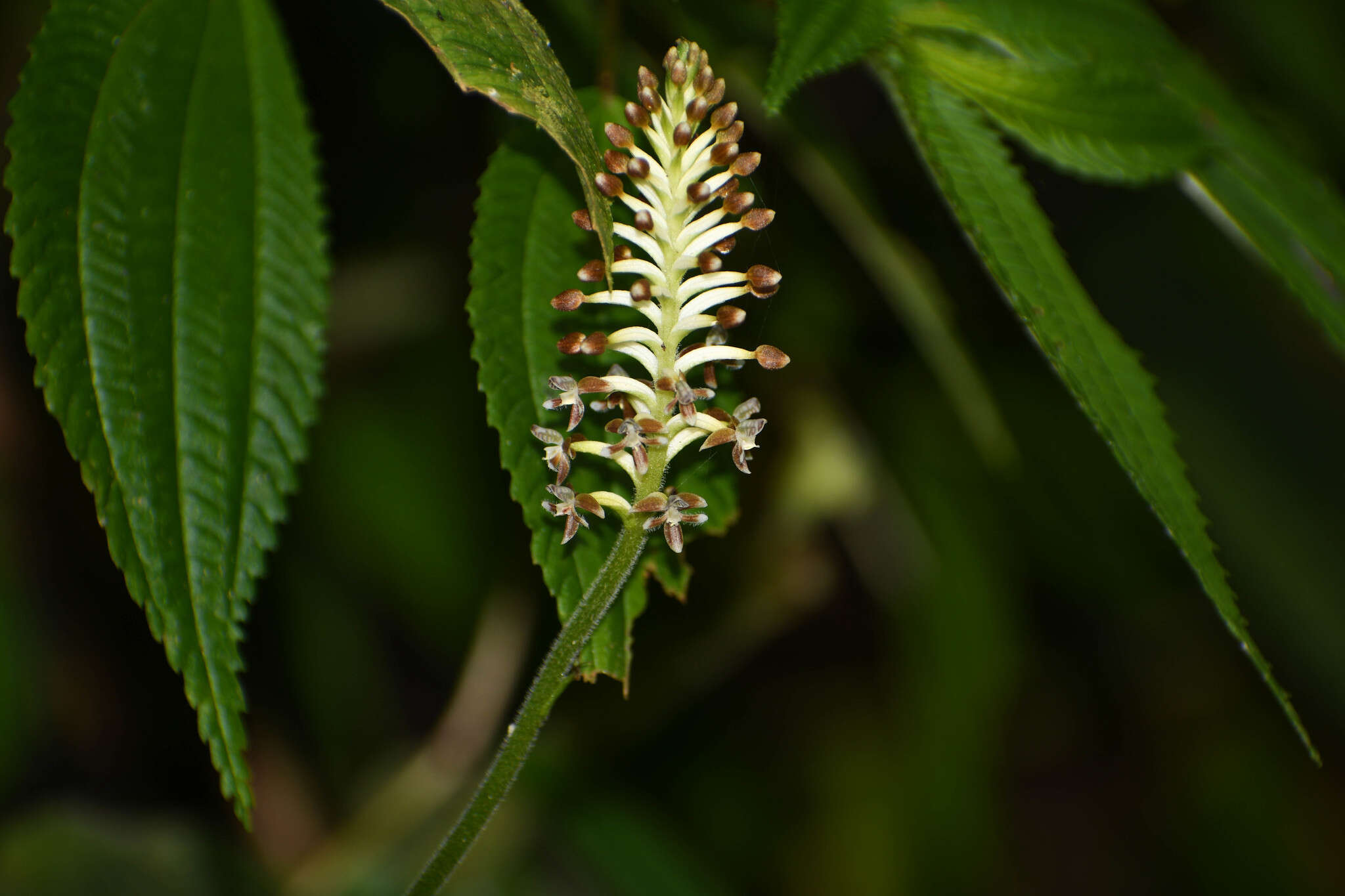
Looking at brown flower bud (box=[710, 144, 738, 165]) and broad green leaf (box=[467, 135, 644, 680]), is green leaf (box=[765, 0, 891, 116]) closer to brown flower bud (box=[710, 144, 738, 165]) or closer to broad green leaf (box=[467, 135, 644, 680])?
brown flower bud (box=[710, 144, 738, 165])

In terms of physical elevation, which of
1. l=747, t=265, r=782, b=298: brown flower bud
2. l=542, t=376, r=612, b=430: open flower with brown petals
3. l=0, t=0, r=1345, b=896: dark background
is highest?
l=747, t=265, r=782, b=298: brown flower bud

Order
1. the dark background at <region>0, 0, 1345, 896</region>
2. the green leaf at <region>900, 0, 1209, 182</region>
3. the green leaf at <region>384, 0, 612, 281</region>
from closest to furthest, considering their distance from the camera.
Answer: the green leaf at <region>384, 0, 612, 281</region> → the green leaf at <region>900, 0, 1209, 182</region> → the dark background at <region>0, 0, 1345, 896</region>

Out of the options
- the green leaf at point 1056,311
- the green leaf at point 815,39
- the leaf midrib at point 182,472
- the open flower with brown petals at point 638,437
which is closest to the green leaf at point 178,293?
the leaf midrib at point 182,472

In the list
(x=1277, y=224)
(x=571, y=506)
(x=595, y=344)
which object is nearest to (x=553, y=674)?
(x=571, y=506)

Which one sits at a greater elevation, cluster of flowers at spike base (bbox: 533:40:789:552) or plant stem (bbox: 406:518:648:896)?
cluster of flowers at spike base (bbox: 533:40:789:552)

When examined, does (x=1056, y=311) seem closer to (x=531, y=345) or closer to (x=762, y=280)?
(x=762, y=280)

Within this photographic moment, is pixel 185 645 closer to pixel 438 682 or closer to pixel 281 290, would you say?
pixel 281 290

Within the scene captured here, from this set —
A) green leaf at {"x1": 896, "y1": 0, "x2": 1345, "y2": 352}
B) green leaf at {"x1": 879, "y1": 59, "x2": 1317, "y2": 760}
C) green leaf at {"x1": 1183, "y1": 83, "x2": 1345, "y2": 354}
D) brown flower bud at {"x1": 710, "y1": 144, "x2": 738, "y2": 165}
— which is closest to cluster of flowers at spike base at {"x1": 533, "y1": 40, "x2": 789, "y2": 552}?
brown flower bud at {"x1": 710, "y1": 144, "x2": 738, "y2": 165}
